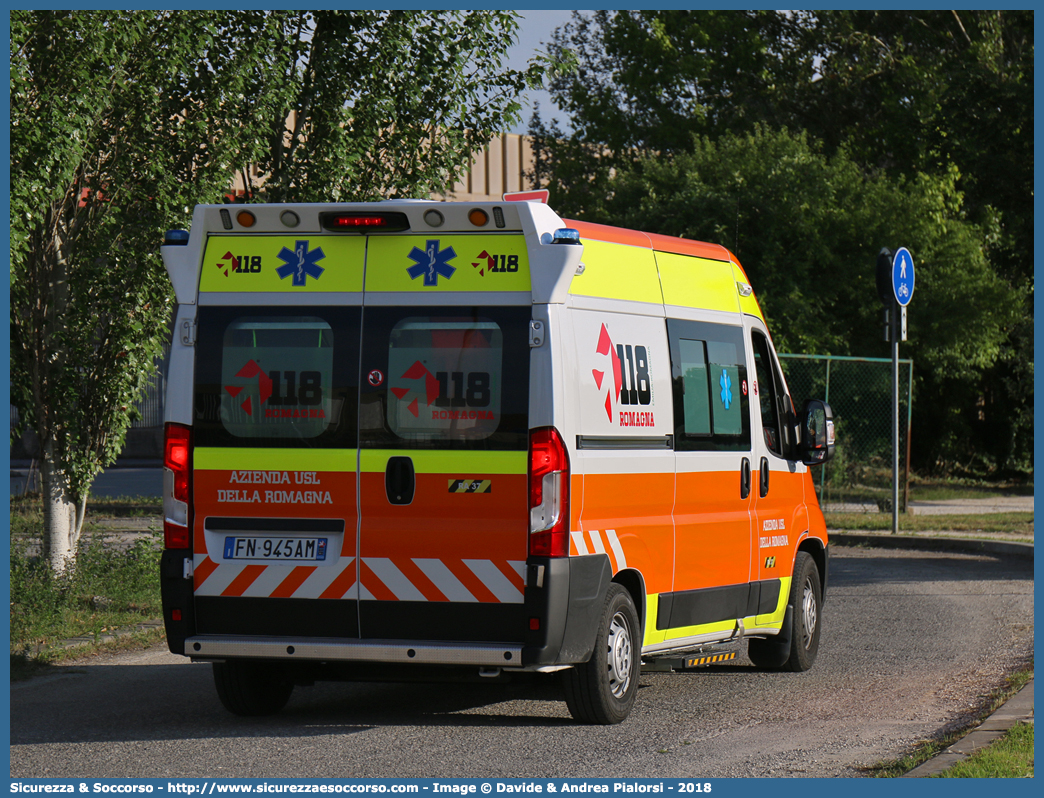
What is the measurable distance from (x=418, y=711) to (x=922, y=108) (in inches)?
1043

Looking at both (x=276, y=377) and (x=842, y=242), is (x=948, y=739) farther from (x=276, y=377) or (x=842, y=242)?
(x=842, y=242)

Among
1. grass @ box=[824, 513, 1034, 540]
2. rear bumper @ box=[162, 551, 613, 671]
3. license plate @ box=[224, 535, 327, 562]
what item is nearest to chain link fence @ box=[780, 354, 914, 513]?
grass @ box=[824, 513, 1034, 540]

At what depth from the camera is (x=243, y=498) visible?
7312mm

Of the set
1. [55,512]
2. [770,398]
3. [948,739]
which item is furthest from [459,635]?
[55,512]

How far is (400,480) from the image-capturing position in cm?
709

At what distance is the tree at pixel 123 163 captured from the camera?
11.0 m

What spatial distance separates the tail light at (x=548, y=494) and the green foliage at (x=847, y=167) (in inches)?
427

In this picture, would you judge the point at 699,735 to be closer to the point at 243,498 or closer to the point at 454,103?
the point at 243,498

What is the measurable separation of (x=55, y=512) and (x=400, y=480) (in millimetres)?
5802

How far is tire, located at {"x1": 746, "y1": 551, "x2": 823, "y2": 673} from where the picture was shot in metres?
9.34

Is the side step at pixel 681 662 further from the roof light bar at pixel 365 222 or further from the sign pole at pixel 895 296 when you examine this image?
the sign pole at pixel 895 296

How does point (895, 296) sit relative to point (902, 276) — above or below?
below

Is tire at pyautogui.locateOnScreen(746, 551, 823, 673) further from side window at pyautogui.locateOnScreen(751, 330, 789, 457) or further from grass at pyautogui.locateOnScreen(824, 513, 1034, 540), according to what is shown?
grass at pyautogui.locateOnScreen(824, 513, 1034, 540)

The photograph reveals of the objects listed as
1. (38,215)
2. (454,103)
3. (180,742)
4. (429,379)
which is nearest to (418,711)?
(180,742)
